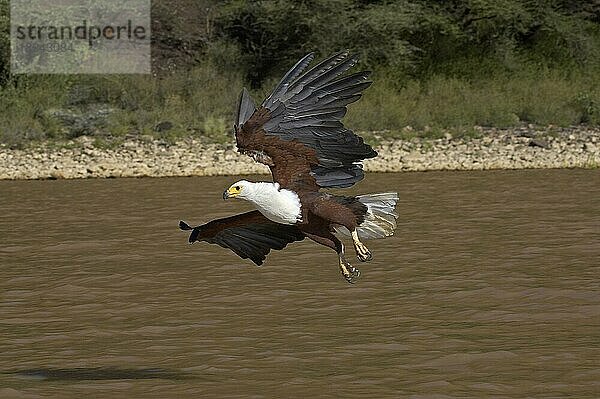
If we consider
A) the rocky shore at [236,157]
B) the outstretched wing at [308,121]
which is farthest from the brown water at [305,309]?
the rocky shore at [236,157]

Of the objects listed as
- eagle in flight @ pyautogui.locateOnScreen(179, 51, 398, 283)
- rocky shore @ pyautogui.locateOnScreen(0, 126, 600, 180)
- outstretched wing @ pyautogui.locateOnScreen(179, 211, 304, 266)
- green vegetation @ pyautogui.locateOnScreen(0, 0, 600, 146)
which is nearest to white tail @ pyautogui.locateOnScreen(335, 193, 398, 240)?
eagle in flight @ pyautogui.locateOnScreen(179, 51, 398, 283)

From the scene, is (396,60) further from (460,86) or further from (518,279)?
(518,279)

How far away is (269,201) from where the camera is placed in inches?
249

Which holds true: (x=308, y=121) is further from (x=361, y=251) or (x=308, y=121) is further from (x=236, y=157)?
(x=236, y=157)

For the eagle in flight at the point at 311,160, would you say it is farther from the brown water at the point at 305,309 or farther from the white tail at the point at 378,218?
the brown water at the point at 305,309

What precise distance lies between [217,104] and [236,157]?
298 cm

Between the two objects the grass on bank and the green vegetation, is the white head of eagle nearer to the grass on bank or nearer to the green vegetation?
the green vegetation

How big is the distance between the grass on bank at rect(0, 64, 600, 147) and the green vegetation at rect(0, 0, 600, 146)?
26 millimetres

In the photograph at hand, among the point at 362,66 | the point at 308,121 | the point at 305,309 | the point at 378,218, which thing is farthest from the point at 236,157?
the point at 378,218

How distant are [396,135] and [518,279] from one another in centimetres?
1065

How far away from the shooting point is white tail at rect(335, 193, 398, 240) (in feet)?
21.6

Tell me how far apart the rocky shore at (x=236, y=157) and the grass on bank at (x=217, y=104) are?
2.29ft

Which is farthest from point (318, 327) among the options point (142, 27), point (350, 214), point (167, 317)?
point (142, 27)

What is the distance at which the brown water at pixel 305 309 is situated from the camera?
7145 millimetres
